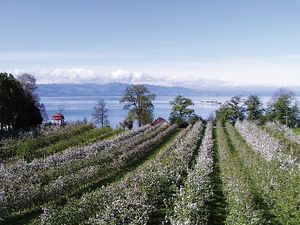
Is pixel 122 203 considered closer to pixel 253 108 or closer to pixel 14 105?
pixel 14 105

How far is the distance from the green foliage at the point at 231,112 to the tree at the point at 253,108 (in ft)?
4.07

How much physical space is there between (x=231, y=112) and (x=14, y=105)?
50.1 m

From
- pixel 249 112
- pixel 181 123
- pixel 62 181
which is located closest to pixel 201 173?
pixel 62 181

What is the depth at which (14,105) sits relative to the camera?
2261 inches

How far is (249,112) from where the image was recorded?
9650 cm

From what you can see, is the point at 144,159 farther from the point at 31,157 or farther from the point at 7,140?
the point at 7,140

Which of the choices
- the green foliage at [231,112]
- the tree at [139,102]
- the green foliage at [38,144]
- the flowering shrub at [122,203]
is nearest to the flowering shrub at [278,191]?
the flowering shrub at [122,203]

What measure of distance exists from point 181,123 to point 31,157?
138ft

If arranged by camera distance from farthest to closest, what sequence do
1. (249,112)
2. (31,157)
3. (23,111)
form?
1. (249,112)
2. (23,111)
3. (31,157)

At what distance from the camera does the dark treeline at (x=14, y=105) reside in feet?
183

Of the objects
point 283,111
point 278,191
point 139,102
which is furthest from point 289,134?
point 283,111

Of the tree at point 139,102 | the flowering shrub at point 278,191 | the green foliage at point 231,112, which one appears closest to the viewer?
the flowering shrub at point 278,191

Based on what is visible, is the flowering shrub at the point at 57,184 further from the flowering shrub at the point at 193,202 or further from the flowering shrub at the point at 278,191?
the flowering shrub at the point at 278,191

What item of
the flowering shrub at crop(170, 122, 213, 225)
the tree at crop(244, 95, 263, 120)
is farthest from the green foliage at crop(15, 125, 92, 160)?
the tree at crop(244, 95, 263, 120)
